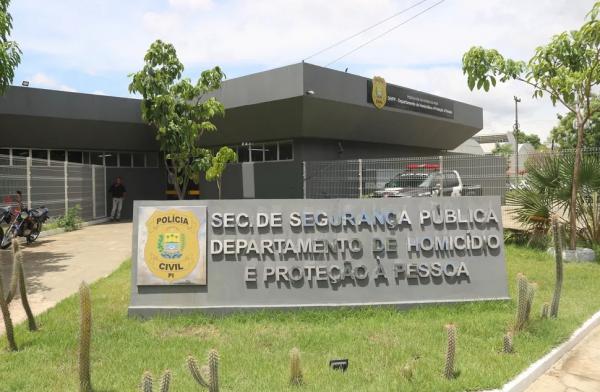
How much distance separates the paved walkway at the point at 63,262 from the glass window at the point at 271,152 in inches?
268

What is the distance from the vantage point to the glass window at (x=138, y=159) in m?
23.3

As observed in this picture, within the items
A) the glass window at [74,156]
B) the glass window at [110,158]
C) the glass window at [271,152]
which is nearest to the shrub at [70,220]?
the glass window at [74,156]

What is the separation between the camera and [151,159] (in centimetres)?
2383

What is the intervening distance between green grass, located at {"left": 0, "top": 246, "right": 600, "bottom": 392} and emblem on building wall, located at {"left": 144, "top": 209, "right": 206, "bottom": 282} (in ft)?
1.88

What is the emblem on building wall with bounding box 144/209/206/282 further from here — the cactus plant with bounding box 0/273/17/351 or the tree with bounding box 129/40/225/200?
the tree with bounding box 129/40/225/200

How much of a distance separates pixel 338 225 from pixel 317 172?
1248cm

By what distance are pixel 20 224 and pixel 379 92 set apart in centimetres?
1328

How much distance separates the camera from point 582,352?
17.1ft

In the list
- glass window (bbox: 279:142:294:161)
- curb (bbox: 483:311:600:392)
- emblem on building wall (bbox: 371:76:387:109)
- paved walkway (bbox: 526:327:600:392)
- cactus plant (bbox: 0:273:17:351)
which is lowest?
paved walkway (bbox: 526:327:600:392)

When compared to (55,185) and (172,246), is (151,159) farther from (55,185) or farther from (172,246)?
(172,246)

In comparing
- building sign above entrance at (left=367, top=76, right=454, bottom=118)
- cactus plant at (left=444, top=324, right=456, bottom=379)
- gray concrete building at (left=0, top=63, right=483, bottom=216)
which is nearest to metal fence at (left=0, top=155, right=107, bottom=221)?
gray concrete building at (left=0, top=63, right=483, bottom=216)

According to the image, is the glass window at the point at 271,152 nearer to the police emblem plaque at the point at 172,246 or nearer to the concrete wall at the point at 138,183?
the concrete wall at the point at 138,183

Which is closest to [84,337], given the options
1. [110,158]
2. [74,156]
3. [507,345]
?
[507,345]

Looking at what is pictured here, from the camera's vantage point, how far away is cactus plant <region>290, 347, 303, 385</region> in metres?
4.09
